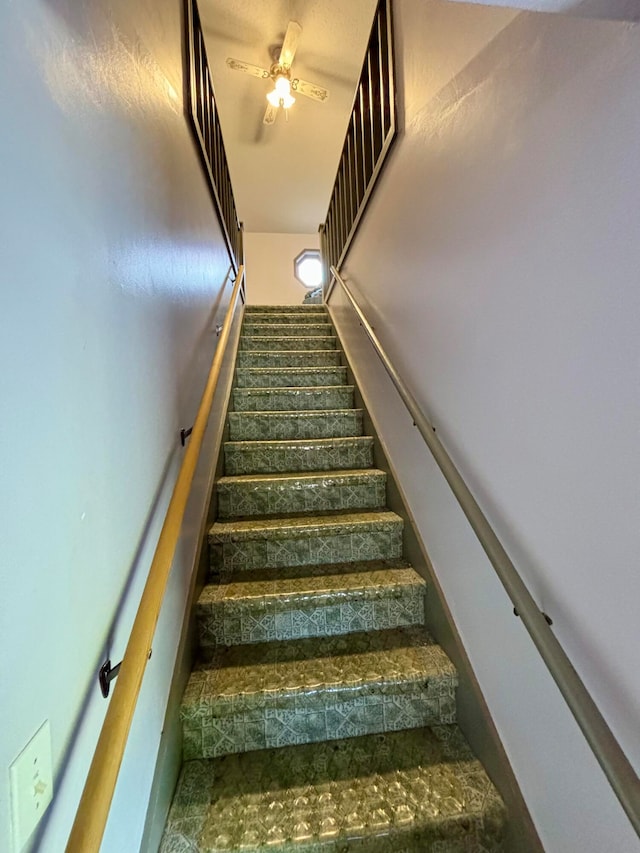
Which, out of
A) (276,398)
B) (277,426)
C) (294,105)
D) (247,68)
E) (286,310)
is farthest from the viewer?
(286,310)

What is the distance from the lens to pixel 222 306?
8.47 ft

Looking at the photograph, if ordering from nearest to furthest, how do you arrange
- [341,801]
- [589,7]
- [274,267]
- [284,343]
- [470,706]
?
[589,7]
[341,801]
[470,706]
[284,343]
[274,267]

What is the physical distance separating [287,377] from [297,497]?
1.10 metres

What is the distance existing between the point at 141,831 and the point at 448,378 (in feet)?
4.43

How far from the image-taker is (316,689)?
118 cm

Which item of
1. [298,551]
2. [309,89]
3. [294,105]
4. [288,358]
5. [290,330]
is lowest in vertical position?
[298,551]

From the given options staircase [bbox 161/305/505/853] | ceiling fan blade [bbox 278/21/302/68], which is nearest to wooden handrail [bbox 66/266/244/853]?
staircase [bbox 161/305/505/853]

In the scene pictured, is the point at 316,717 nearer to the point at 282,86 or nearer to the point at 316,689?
the point at 316,689

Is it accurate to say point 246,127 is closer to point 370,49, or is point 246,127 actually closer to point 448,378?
point 370,49

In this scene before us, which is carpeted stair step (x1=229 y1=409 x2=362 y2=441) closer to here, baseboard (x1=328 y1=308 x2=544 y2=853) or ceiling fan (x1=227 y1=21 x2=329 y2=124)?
baseboard (x1=328 y1=308 x2=544 y2=853)

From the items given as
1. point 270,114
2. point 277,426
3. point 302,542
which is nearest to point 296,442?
point 277,426

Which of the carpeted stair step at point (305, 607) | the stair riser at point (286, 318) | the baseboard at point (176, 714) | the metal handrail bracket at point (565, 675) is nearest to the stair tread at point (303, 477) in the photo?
the baseboard at point (176, 714)

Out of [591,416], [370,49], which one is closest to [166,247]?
[591,416]

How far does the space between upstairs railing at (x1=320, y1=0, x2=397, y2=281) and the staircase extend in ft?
5.03
